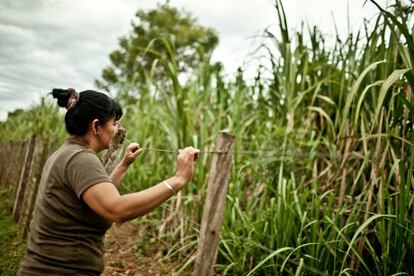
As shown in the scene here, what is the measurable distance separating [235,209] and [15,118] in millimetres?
8020

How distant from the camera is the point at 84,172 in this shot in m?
1.30

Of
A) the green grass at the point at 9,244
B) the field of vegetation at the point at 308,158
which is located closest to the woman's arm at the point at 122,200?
Answer: the field of vegetation at the point at 308,158

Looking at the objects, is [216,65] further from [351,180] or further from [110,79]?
[110,79]

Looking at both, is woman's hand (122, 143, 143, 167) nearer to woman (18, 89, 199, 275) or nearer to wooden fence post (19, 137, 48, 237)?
woman (18, 89, 199, 275)

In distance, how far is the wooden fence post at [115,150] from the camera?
188 cm

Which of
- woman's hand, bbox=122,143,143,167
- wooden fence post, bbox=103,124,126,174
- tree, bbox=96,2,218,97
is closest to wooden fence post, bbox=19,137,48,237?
wooden fence post, bbox=103,124,126,174

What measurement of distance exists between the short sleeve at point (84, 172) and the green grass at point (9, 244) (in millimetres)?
2171

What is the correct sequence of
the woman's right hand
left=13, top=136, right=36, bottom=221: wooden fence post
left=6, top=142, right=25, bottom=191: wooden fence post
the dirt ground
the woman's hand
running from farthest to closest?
1. left=6, top=142, right=25, bottom=191: wooden fence post
2. left=13, top=136, right=36, bottom=221: wooden fence post
3. the dirt ground
4. the woman's hand
5. the woman's right hand

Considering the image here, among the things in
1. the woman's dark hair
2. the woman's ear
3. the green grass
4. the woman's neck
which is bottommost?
the green grass

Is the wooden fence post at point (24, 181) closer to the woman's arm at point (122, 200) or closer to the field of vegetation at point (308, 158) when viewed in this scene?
the field of vegetation at point (308, 158)

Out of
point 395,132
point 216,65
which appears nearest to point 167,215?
point 216,65

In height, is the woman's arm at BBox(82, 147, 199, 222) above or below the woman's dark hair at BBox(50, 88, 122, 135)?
below

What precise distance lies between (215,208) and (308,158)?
1092mm

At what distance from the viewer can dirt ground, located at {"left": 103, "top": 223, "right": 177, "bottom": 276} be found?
300 centimetres
